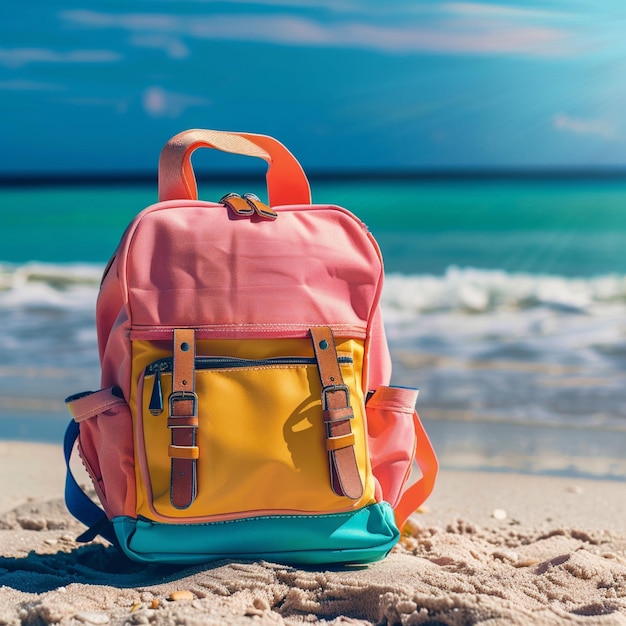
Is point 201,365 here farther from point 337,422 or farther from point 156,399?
point 337,422

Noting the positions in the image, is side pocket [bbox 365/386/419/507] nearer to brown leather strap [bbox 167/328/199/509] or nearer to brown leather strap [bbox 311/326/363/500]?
brown leather strap [bbox 311/326/363/500]

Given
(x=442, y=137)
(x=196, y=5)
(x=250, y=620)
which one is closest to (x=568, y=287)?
(x=250, y=620)

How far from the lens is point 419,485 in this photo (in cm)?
204

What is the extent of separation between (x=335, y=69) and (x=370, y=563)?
1546 cm

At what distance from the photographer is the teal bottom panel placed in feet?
5.79

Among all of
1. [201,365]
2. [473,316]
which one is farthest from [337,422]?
[473,316]

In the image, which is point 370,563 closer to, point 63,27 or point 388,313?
point 388,313

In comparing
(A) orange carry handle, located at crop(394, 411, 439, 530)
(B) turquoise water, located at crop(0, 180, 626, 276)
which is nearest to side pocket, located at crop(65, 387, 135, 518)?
(A) orange carry handle, located at crop(394, 411, 439, 530)

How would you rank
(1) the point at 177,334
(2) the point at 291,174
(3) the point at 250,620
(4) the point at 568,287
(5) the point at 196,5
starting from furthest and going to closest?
1. (5) the point at 196,5
2. (4) the point at 568,287
3. (2) the point at 291,174
4. (1) the point at 177,334
5. (3) the point at 250,620

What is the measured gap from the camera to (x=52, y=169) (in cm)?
1803

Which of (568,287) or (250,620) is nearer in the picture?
(250,620)

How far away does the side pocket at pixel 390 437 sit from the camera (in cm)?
193

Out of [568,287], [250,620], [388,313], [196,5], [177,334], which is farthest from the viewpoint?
[196,5]

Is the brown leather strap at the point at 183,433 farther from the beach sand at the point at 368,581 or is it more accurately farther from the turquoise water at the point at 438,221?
the turquoise water at the point at 438,221
